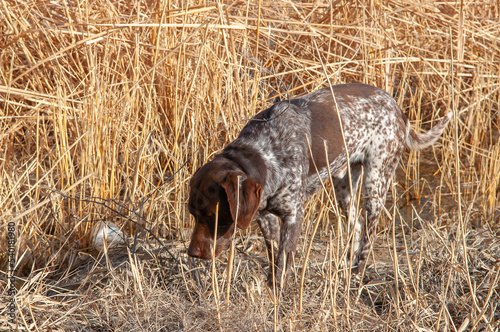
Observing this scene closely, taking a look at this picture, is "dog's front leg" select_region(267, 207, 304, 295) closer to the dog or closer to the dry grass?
the dog

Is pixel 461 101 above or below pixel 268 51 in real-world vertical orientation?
below

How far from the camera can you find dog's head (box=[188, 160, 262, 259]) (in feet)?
8.83

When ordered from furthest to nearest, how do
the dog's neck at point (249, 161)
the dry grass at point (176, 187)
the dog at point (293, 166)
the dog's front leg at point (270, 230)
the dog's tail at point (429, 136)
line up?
the dog's tail at point (429, 136), the dog's front leg at point (270, 230), the dog's neck at point (249, 161), the dog at point (293, 166), the dry grass at point (176, 187)

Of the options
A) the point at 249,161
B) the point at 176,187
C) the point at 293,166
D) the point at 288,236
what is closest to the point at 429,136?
the point at 293,166

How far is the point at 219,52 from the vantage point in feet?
15.1

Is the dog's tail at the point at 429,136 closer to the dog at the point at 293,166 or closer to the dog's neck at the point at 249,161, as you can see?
the dog at the point at 293,166

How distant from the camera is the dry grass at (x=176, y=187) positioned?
266 centimetres

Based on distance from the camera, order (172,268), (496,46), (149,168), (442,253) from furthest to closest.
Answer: (496,46) < (149,168) < (442,253) < (172,268)

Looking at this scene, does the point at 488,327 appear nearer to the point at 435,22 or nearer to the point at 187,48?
the point at 187,48

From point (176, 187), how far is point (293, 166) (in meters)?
1.05

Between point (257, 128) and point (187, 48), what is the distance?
147 cm

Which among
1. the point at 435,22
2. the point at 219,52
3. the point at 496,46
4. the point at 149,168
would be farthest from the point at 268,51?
the point at 496,46

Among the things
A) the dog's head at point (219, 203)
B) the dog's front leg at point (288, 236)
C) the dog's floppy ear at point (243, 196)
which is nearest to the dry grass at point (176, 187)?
the dog's front leg at point (288, 236)

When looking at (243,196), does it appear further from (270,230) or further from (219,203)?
(270,230)
